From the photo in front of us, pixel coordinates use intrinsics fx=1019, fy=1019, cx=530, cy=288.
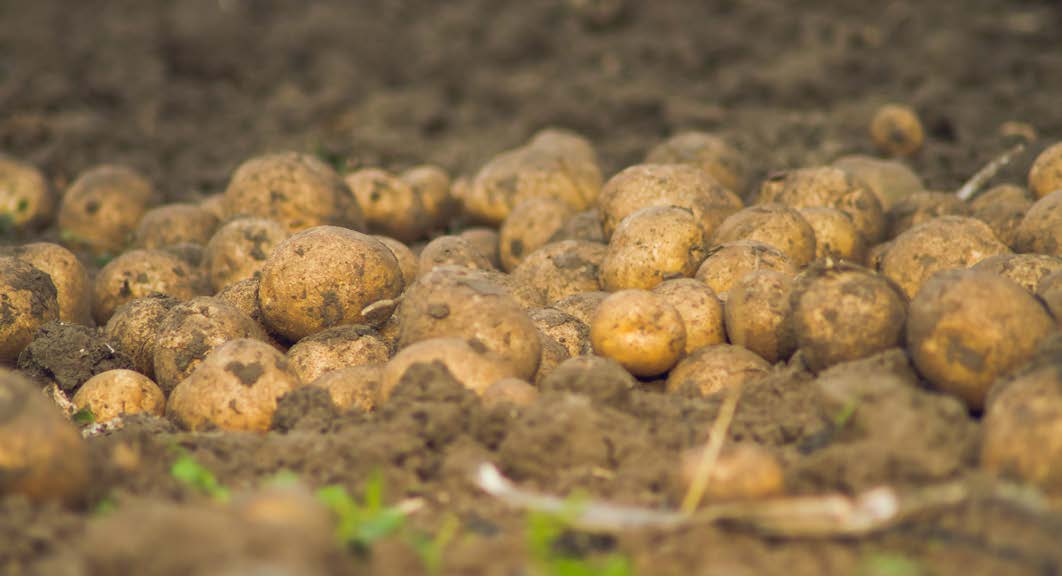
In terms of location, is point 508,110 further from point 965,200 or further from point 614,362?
point 614,362

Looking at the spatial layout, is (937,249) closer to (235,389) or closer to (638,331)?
(638,331)

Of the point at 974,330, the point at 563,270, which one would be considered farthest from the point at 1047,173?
the point at 563,270

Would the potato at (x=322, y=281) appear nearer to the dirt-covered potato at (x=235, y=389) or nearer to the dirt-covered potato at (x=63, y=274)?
the dirt-covered potato at (x=235, y=389)

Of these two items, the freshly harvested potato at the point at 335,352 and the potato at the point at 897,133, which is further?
the potato at the point at 897,133

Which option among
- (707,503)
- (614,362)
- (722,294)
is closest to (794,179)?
(722,294)

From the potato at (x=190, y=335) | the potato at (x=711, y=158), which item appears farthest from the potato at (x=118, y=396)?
the potato at (x=711, y=158)

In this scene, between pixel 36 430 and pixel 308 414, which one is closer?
pixel 36 430
